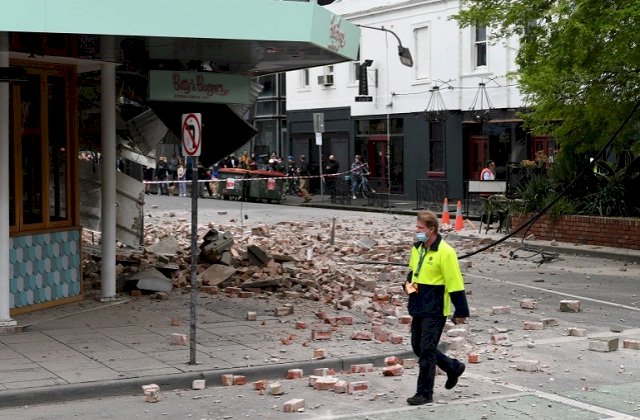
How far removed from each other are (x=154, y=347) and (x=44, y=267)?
2807 mm

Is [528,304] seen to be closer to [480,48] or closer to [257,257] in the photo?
[257,257]

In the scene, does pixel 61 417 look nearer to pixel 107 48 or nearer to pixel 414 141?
pixel 107 48

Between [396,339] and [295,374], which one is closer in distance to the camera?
[295,374]

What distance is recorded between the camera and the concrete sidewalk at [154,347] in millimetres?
9508

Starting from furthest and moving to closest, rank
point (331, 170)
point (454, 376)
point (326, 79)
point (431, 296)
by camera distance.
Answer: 1. point (326, 79)
2. point (331, 170)
3. point (454, 376)
4. point (431, 296)

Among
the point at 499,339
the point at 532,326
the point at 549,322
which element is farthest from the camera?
the point at 549,322

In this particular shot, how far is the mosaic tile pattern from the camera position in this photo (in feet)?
41.8

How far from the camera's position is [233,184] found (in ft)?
135

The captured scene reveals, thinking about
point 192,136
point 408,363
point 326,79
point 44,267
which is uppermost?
point 326,79

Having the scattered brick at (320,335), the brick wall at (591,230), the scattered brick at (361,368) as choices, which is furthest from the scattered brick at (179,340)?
the brick wall at (591,230)

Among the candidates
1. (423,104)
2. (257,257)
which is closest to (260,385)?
(257,257)

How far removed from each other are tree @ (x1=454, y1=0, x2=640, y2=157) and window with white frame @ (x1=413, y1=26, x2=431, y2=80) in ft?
62.7

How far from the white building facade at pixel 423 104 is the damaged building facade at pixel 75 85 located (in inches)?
873

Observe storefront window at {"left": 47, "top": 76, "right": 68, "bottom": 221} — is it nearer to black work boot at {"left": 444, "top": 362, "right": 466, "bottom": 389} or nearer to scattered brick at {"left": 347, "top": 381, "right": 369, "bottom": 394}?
scattered brick at {"left": 347, "top": 381, "right": 369, "bottom": 394}
